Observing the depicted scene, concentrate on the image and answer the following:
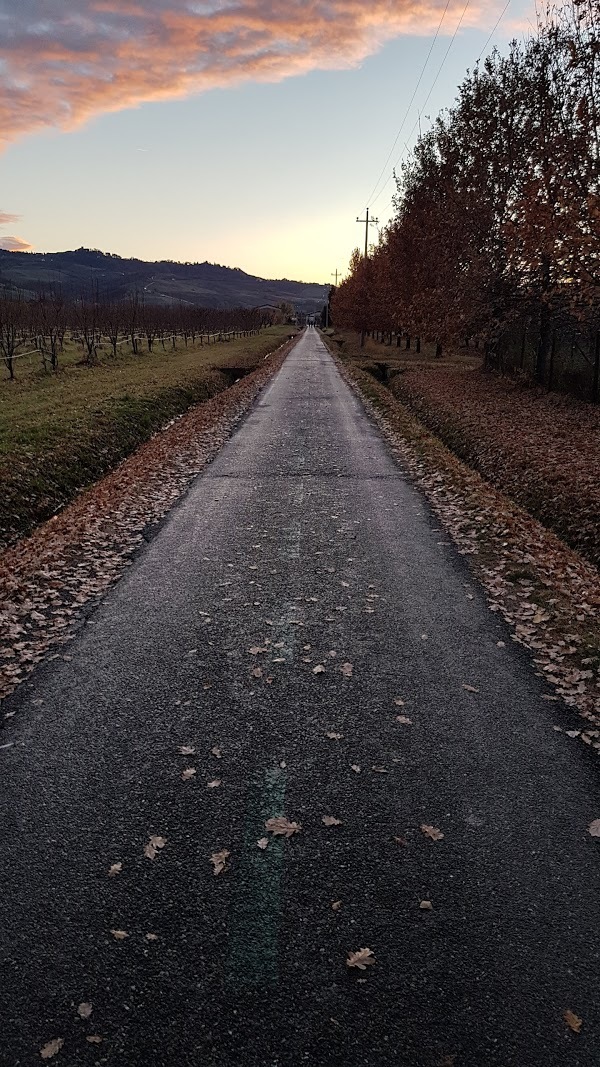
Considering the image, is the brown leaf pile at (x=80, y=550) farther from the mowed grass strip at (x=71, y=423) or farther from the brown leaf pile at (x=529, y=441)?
the brown leaf pile at (x=529, y=441)

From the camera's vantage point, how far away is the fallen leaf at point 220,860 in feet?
12.4

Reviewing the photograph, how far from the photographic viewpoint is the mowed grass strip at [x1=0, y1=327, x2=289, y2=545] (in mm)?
11789

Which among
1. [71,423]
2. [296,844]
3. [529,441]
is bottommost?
[296,844]

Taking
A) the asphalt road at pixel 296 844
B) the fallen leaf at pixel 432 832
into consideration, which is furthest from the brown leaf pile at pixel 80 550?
the fallen leaf at pixel 432 832

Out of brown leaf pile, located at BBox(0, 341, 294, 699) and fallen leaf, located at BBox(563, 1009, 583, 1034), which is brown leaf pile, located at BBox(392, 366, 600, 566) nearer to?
brown leaf pile, located at BBox(0, 341, 294, 699)

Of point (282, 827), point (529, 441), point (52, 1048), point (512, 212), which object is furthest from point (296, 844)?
point (512, 212)

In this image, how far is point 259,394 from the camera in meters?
27.7

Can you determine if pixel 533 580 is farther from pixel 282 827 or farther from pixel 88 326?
pixel 88 326

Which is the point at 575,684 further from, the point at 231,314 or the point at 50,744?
the point at 231,314

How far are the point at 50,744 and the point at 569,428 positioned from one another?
16.1 m

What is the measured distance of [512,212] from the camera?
25.0 m

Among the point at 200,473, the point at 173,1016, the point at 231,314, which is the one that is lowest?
the point at 173,1016

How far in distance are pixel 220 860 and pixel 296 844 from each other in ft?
1.48

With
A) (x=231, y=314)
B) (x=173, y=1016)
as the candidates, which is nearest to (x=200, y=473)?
(x=173, y=1016)
